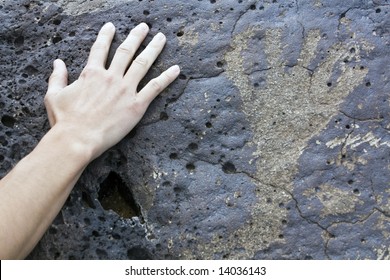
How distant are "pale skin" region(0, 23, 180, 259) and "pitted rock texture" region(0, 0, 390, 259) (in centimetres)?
6

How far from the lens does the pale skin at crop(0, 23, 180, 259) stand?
5.65 feet

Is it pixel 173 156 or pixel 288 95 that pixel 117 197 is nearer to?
pixel 173 156

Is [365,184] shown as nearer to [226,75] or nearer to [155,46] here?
[226,75]

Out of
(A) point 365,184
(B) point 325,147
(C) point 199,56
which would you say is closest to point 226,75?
(C) point 199,56

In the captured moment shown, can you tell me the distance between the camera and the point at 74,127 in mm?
1841

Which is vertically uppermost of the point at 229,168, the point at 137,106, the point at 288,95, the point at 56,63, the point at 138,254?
the point at 56,63

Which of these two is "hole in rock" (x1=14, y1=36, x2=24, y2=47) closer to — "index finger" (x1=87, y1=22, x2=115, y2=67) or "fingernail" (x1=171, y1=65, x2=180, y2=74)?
"index finger" (x1=87, y1=22, x2=115, y2=67)

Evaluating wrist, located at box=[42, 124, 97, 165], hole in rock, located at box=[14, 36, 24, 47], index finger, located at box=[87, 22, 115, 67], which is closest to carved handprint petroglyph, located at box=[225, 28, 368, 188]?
index finger, located at box=[87, 22, 115, 67]

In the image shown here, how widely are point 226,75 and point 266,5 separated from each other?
11.4 inches

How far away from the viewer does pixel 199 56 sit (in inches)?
79.7

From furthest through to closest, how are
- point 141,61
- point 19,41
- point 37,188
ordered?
point 19,41
point 141,61
point 37,188

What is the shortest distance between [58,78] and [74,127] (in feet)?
0.77

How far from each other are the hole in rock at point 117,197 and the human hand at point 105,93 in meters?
0.14

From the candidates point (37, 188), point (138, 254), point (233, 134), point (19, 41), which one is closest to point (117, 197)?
point (138, 254)
